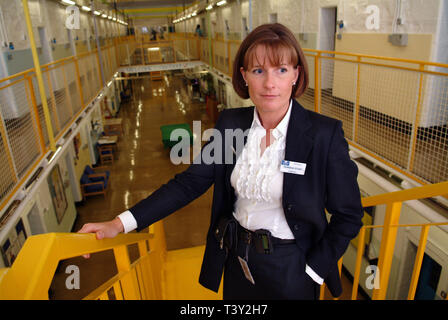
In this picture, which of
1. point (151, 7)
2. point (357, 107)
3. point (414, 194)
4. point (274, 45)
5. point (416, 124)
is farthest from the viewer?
point (151, 7)

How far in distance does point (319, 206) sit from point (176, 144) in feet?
37.8

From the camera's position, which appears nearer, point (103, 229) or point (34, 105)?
point (103, 229)

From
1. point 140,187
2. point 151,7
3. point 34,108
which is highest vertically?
point 151,7

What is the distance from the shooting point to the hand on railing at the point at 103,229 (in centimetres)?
133

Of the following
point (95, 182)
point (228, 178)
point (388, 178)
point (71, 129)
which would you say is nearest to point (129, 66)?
point (95, 182)

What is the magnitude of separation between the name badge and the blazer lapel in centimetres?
2

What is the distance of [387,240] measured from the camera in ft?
5.98

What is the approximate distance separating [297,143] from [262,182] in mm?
213

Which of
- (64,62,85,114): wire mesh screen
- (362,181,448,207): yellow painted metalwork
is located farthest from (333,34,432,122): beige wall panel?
(64,62,85,114): wire mesh screen

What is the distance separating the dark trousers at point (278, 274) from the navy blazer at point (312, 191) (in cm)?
6

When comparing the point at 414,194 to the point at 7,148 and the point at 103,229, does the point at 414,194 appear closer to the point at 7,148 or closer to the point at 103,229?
the point at 103,229

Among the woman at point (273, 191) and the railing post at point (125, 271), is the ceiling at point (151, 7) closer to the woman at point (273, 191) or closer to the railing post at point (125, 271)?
the railing post at point (125, 271)

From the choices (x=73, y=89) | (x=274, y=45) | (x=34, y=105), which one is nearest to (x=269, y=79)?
(x=274, y=45)
